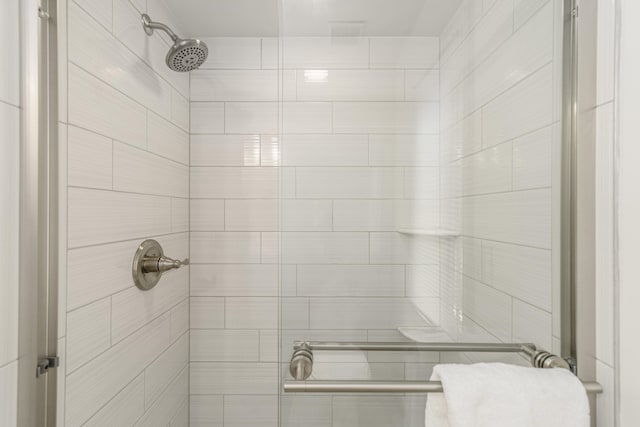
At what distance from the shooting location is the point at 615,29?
0.60m

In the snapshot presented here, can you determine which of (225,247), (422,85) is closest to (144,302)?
(225,247)

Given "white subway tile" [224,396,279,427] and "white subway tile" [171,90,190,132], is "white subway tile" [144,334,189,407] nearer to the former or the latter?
"white subway tile" [224,396,279,427]

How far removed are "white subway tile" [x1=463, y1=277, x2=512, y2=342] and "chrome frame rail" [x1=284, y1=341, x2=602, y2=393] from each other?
3cm

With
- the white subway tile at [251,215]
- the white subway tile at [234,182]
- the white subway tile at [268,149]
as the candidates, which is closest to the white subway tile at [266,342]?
the white subway tile at [251,215]

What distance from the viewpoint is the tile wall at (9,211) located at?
1.88ft

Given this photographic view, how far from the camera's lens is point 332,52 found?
2.49 ft

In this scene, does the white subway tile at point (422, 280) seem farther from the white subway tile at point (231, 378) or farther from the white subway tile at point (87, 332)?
the white subway tile at point (231, 378)

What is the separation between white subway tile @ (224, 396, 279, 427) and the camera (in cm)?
140

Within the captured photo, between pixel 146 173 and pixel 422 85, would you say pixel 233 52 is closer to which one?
pixel 146 173

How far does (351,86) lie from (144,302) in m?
0.90

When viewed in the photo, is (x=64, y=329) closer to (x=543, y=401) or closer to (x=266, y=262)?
(x=266, y=262)

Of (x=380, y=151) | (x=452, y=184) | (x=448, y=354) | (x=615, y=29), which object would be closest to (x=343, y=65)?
(x=380, y=151)

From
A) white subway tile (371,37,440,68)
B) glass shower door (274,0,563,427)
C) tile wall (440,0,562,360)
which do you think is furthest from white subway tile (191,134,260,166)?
tile wall (440,0,562,360)

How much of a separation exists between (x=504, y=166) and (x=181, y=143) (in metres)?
1.11
